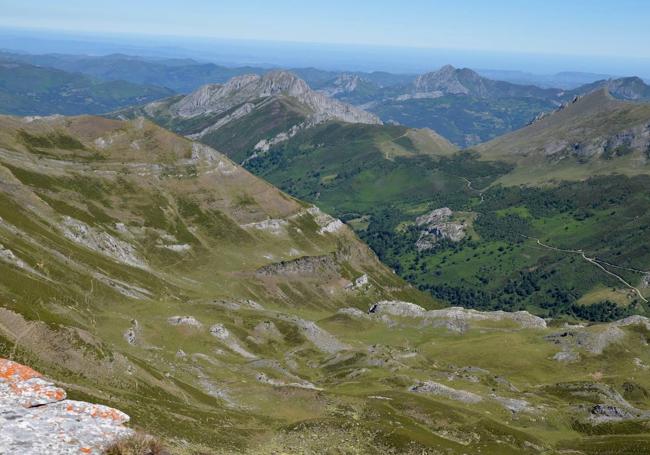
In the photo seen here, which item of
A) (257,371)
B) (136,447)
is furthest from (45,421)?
(257,371)

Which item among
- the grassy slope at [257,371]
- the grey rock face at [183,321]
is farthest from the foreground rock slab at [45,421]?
the grey rock face at [183,321]

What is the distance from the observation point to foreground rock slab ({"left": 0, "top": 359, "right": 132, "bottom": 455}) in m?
23.4

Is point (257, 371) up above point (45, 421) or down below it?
below

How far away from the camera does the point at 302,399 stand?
97688mm

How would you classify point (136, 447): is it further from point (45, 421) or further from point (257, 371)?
point (257, 371)

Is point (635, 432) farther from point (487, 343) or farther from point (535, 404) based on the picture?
point (487, 343)

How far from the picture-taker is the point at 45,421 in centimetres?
2511

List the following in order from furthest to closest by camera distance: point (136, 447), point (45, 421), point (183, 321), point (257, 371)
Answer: point (183, 321) → point (257, 371) → point (45, 421) → point (136, 447)

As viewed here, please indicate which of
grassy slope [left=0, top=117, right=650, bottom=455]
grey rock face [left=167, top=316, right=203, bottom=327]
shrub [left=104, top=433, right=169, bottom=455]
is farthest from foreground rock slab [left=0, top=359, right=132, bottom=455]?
grey rock face [left=167, top=316, right=203, bottom=327]

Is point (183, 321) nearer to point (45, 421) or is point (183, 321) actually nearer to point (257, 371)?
point (257, 371)

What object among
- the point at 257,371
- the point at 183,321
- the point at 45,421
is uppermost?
the point at 45,421

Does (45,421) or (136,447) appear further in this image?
(45,421)

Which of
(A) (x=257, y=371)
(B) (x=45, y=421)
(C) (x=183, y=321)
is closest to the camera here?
(B) (x=45, y=421)

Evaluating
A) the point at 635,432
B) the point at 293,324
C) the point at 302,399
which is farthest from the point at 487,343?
the point at 302,399
